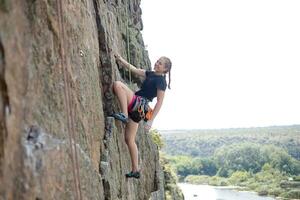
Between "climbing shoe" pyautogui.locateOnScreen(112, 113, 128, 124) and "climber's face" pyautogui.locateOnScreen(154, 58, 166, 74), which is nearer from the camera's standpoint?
"climbing shoe" pyautogui.locateOnScreen(112, 113, 128, 124)

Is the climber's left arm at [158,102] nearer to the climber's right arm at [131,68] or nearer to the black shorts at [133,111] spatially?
the black shorts at [133,111]

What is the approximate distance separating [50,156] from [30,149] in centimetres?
48

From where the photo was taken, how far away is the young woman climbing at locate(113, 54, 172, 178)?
8.08 meters

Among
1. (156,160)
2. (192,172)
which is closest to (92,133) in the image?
(156,160)

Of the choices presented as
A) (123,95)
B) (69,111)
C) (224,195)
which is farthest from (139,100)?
(224,195)

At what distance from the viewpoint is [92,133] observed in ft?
22.8

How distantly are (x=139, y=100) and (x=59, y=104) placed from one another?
3087 millimetres

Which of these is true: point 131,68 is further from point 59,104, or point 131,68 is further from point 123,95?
point 59,104

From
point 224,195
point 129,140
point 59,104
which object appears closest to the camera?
point 59,104

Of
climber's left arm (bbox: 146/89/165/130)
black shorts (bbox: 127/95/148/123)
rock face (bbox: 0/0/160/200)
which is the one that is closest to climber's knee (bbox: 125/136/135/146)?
A: rock face (bbox: 0/0/160/200)

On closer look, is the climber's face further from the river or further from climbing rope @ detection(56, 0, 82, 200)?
the river

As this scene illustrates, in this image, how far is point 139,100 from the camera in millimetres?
8203

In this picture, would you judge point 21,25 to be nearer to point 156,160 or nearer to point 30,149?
point 30,149

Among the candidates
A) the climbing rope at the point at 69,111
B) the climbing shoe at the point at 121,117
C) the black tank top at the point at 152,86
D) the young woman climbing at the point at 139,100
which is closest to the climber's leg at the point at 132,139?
the young woman climbing at the point at 139,100
